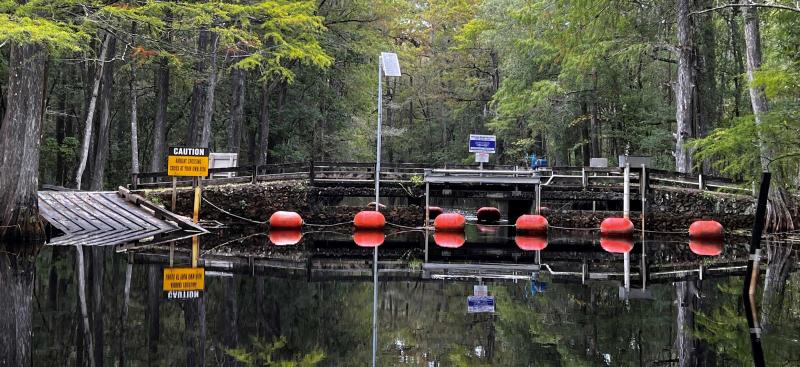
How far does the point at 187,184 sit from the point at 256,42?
5.36 metres

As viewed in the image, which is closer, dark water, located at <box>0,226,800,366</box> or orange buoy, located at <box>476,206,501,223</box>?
dark water, located at <box>0,226,800,366</box>

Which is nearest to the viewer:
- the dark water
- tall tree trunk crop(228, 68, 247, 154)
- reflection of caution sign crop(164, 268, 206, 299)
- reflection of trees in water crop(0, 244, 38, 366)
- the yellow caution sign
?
reflection of trees in water crop(0, 244, 38, 366)

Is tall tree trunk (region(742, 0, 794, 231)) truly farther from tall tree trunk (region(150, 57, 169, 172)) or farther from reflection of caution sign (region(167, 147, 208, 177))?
tall tree trunk (region(150, 57, 169, 172))

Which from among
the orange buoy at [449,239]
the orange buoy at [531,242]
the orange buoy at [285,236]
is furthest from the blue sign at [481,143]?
the orange buoy at [285,236]

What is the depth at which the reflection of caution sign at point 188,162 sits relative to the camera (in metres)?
22.2

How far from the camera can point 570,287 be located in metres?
11.7

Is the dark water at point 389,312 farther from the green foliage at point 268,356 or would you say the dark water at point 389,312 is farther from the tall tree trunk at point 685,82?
the tall tree trunk at point 685,82

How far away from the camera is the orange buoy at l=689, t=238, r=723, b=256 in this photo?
1795cm

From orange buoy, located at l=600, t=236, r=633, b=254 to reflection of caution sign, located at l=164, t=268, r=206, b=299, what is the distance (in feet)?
33.3

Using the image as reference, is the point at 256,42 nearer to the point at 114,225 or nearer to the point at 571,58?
the point at 114,225

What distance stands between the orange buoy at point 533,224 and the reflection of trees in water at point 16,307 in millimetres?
14242

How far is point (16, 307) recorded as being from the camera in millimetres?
8766

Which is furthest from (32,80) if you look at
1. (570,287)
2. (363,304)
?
(570,287)

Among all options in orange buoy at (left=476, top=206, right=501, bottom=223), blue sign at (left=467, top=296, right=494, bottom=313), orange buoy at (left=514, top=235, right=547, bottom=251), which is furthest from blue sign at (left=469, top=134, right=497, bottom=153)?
blue sign at (left=467, top=296, right=494, bottom=313)
